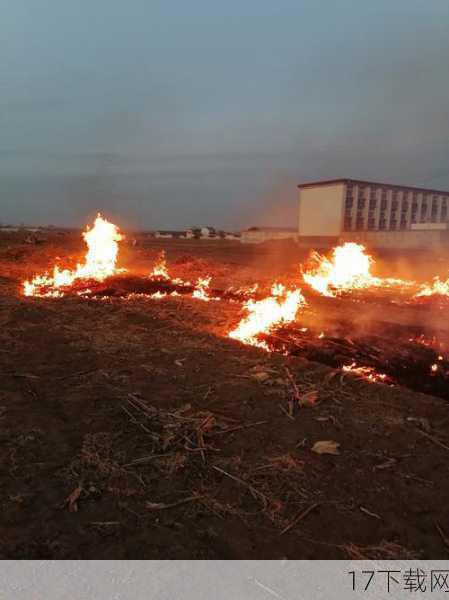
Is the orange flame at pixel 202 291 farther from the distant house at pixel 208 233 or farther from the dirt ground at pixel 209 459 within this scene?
the distant house at pixel 208 233

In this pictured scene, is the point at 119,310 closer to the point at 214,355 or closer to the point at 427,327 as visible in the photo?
the point at 214,355

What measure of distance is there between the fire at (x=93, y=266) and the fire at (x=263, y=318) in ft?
22.3

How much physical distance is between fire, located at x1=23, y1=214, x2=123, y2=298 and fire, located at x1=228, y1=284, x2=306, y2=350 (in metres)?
6.80

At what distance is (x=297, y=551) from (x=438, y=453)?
88.5 inches

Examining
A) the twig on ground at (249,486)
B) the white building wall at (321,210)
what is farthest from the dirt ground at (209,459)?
the white building wall at (321,210)

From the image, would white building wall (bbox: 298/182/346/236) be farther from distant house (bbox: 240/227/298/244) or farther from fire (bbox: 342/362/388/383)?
fire (bbox: 342/362/388/383)

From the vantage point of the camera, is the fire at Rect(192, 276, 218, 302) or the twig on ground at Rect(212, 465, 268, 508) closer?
the twig on ground at Rect(212, 465, 268, 508)

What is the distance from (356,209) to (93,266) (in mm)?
42945

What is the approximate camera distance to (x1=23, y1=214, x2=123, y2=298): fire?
14406mm

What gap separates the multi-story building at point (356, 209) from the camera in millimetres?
50750

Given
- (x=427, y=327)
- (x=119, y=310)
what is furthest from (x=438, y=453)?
(x=119, y=310)

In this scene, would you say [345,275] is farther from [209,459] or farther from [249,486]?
[249,486]

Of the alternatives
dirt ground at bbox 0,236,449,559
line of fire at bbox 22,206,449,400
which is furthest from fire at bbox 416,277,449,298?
dirt ground at bbox 0,236,449,559
